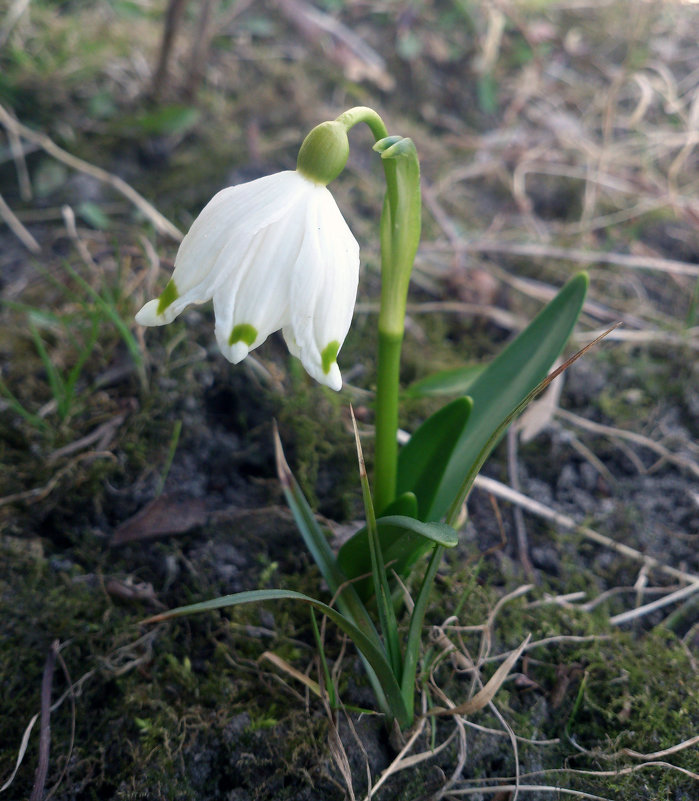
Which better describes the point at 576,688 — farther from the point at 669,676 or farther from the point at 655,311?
the point at 655,311

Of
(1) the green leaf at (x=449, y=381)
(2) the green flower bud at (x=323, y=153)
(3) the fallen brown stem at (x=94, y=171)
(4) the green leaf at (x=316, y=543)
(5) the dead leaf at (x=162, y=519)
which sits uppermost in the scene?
(2) the green flower bud at (x=323, y=153)

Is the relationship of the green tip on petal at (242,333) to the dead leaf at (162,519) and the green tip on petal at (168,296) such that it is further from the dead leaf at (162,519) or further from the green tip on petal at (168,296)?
the dead leaf at (162,519)

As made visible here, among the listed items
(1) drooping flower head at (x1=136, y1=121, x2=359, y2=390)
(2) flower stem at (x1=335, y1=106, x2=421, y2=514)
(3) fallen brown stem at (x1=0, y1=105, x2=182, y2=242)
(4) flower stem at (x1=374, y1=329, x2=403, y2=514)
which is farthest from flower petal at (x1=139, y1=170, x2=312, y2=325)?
(3) fallen brown stem at (x1=0, y1=105, x2=182, y2=242)

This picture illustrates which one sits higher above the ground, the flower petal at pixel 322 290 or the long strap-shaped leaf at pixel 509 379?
the flower petal at pixel 322 290

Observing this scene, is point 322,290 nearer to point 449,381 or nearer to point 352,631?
point 352,631

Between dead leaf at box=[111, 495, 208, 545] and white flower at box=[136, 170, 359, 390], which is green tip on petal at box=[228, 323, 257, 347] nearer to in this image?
white flower at box=[136, 170, 359, 390]

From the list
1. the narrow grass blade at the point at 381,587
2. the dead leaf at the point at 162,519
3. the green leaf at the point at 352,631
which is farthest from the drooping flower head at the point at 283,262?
the dead leaf at the point at 162,519

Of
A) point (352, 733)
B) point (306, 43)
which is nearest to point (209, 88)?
point (306, 43)
